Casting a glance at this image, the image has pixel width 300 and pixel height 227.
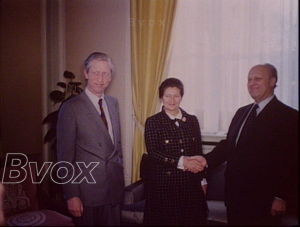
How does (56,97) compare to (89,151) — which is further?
(56,97)

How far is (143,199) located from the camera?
162cm

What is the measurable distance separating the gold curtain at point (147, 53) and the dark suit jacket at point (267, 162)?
57 cm

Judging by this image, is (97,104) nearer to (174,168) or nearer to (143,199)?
(174,168)

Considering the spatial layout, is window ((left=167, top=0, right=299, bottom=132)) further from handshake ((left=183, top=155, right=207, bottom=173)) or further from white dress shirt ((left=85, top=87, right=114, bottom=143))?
white dress shirt ((left=85, top=87, right=114, bottom=143))

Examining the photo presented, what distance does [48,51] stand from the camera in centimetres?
165

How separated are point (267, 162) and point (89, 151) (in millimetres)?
723

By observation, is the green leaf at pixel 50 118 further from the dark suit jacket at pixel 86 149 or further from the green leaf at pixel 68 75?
the dark suit jacket at pixel 86 149

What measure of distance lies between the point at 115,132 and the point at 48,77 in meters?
0.67

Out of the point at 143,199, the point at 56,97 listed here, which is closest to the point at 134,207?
the point at 143,199

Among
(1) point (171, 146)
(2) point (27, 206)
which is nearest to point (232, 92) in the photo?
(1) point (171, 146)

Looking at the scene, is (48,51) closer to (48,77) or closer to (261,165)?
(48,77)

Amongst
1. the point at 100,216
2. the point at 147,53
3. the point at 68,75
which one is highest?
the point at 147,53

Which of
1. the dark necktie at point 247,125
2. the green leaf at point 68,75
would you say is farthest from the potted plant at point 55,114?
the dark necktie at point 247,125

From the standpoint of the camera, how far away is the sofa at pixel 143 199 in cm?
150
